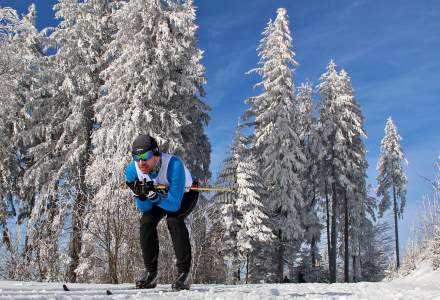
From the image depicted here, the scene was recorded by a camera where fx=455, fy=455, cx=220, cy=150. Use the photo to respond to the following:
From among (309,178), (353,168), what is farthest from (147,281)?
(309,178)

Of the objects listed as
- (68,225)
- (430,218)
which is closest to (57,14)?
(68,225)

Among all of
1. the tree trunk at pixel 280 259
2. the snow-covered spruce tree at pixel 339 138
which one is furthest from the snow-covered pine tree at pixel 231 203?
the snow-covered spruce tree at pixel 339 138

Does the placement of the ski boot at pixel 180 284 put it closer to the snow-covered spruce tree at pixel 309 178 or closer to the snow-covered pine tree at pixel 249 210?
the snow-covered pine tree at pixel 249 210

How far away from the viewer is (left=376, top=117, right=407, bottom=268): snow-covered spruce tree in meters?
39.2

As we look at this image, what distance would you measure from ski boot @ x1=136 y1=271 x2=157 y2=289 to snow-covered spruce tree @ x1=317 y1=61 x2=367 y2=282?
2594 cm

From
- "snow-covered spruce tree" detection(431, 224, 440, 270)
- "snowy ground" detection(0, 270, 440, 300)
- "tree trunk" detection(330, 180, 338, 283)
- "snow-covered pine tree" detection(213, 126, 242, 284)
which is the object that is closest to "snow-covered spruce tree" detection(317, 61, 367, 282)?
"tree trunk" detection(330, 180, 338, 283)

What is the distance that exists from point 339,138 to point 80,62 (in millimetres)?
16552

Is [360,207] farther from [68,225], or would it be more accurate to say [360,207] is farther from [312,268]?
[68,225]

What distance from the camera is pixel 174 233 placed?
4.67 metres

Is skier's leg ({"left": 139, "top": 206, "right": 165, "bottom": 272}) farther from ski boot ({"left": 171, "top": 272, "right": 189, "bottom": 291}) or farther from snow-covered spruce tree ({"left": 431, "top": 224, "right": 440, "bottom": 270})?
snow-covered spruce tree ({"left": 431, "top": 224, "right": 440, "bottom": 270})

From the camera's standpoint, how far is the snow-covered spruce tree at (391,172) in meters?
39.2

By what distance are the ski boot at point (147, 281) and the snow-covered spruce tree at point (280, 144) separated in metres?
20.8

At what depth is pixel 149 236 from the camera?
15.7 feet

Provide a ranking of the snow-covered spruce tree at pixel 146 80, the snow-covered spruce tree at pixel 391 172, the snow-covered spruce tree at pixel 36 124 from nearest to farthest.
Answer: the snow-covered spruce tree at pixel 146 80 < the snow-covered spruce tree at pixel 36 124 < the snow-covered spruce tree at pixel 391 172
